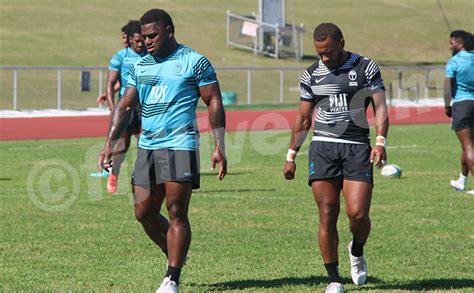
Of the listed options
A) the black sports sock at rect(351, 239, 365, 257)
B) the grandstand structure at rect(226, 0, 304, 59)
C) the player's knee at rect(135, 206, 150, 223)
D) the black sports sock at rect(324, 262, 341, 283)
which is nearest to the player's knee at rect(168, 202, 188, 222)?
the player's knee at rect(135, 206, 150, 223)

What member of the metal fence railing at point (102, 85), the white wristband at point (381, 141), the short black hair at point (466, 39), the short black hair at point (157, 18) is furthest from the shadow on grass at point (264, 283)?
the metal fence railing at point (102, 85)

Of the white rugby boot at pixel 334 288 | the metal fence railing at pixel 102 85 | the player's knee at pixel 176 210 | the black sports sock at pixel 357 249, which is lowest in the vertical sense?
the white rugby boot at pixel 334 288

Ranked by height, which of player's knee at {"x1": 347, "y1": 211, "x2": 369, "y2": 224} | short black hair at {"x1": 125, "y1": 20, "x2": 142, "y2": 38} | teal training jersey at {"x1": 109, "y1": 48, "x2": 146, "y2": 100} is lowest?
player's knee at {"x1": 347, "y1": 211, "x2": 369, "y2": 224}

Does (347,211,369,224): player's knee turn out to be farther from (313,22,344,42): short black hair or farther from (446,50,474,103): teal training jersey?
(446,50,474,103): teal training jersey

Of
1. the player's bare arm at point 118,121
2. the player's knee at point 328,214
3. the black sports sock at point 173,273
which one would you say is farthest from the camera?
the player's bare arm at point 118,121

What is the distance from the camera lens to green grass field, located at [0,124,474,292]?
30.0ft

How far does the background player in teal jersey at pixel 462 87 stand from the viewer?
14781 mm

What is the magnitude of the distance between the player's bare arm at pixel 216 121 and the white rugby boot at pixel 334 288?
1241 millimetres

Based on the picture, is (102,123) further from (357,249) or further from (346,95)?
(346,95)

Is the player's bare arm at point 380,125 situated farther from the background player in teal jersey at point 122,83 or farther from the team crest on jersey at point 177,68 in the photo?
the background player in teal jersey at point 122,83

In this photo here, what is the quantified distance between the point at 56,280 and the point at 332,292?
2.48 m

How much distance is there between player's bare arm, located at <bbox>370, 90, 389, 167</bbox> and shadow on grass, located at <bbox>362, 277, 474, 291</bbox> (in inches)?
42.6

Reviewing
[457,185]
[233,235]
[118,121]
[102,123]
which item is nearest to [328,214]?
[118,121]

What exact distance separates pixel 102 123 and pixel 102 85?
279 inches
